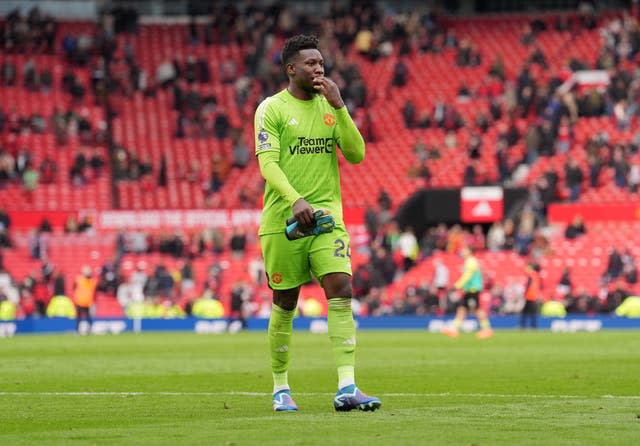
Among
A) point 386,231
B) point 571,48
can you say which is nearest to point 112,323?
point 386,231

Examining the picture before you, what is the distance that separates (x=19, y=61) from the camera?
56.0 metres

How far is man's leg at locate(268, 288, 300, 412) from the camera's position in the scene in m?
11.5

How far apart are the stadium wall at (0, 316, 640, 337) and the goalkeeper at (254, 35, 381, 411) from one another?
95.9 feet

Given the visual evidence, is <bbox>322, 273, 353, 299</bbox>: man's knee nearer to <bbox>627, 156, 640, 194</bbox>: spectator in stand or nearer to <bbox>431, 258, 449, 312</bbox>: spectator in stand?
<bbox>431, 258, 449, 312</bbox>: spectator in stand

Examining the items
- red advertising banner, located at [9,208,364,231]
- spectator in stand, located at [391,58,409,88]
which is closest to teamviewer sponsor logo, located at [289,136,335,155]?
red advertising banner, located at [9,208,364,231]

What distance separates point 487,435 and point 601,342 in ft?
67.6

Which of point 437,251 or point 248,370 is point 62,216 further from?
point 248,370

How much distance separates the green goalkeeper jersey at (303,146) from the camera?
446 inches

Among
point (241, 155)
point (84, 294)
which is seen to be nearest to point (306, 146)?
point (84, 294)

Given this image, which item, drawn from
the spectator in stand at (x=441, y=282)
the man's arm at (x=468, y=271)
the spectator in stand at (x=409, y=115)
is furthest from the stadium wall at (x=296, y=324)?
the spectator in stand at (x=409, y=115)

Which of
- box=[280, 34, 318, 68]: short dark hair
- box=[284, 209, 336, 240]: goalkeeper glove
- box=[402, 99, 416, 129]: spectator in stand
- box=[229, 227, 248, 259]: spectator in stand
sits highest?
box=[402, 99, 416, 129]: spectator in stand

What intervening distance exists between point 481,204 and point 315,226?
3634 centimetres

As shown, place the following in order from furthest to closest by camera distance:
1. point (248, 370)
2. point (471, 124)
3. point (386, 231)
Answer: point (471, 124) → point (386, 231) → point (248, 370)

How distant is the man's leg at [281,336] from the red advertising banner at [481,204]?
3536cm
